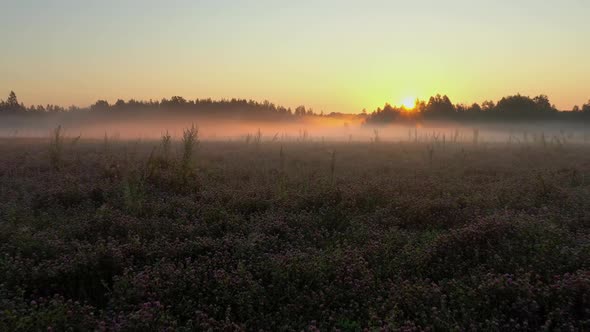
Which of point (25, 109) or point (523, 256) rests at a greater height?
point (25, 109)

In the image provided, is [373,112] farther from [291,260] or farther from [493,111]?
[291,260]

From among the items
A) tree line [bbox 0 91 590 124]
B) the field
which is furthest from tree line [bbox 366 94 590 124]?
the field

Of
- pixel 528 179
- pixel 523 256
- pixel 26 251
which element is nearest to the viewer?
pixel 523 256

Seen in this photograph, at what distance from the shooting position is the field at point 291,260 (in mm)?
4301

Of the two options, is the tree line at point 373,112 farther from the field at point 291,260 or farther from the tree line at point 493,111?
the field at point 291,260

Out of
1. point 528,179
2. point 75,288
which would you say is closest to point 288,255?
point 75,288

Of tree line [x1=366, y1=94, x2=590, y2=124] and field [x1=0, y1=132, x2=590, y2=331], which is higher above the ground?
tree line [x1=366, y1=94, x2=590, y2=124]

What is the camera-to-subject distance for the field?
4.30 meters

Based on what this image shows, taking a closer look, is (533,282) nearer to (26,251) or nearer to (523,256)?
(523,256)

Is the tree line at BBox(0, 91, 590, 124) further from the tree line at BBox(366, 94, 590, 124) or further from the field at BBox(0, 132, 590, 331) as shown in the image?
the field at BBox(0, 132, 590, 331)

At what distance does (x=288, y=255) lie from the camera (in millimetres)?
5676

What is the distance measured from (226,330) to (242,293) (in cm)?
68

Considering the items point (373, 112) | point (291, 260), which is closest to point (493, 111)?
point (373, 112)

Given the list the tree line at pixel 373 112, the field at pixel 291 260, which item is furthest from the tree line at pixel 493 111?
the field at pixel 291 260
